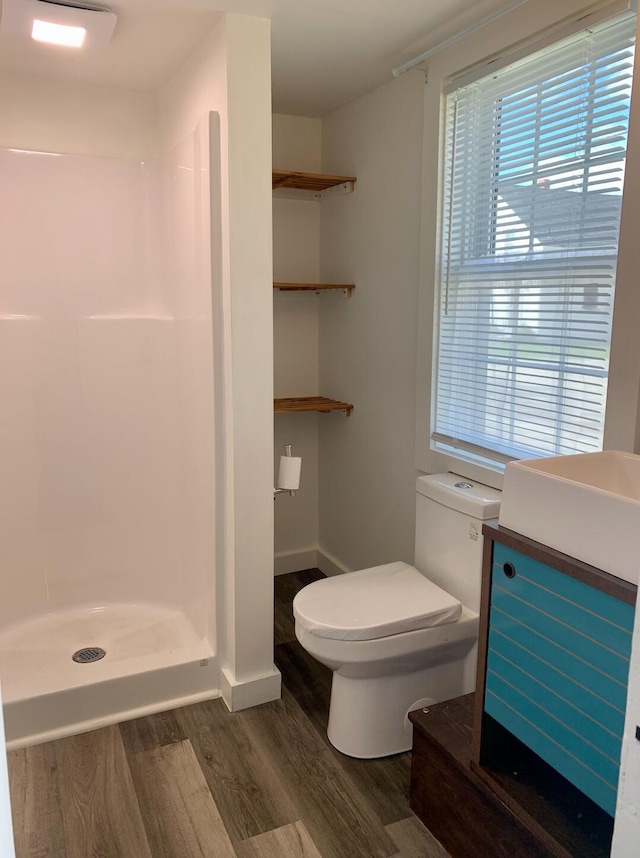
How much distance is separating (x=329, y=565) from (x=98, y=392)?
1455mm

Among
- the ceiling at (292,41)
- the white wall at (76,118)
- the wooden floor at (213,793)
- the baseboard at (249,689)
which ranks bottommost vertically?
the wooden floor at (213,793)

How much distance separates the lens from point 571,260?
6.46 ft

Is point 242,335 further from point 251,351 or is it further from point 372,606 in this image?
point 372,606

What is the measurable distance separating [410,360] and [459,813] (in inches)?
63.4

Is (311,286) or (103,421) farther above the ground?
(311,286)

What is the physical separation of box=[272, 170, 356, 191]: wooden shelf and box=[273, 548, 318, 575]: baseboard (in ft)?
6.00

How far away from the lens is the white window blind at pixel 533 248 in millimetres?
1855

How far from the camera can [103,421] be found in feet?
9.57

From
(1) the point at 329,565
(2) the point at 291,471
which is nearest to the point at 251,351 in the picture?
(2) the point at 291,471

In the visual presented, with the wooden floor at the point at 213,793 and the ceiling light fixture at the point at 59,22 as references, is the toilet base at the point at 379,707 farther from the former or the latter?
the ceiling light fixture at the point at 59,22

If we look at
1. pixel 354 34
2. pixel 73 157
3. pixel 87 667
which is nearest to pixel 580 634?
pixel 87 667

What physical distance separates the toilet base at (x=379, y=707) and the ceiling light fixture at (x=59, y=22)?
84.0 inches

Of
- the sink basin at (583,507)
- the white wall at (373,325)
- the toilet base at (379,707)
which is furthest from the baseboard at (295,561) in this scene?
the sink basin at (583,507)

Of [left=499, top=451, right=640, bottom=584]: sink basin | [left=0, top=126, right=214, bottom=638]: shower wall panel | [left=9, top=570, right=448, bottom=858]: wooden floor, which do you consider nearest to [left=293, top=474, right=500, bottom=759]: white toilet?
[left=9, top=570, right=448, bottom=858]: wooden floor
